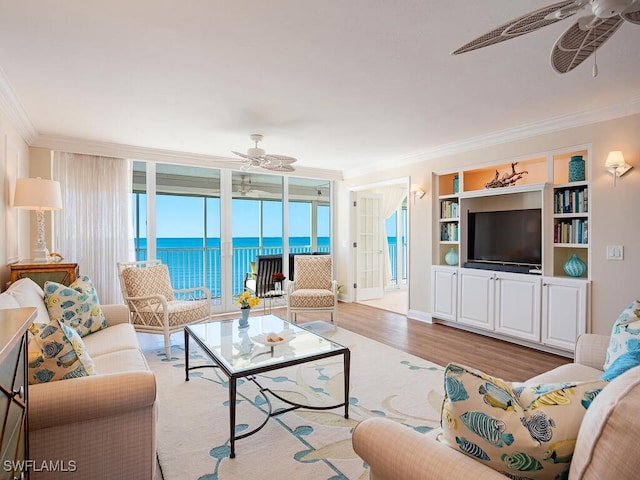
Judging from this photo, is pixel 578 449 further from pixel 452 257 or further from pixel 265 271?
pixel 265 271

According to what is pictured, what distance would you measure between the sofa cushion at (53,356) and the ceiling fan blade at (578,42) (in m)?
2.56

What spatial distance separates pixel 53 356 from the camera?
1.53 metres

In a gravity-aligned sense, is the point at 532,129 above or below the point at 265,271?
above

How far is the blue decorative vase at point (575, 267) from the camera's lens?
3592mm

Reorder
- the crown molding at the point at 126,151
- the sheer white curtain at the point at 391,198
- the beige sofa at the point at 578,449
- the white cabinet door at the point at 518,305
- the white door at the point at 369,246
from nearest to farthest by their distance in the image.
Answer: the beige sofa at the point at 578,449 → the white cabinet door at the point at 518,305 → the crown molding at the point at 126,151 → the white door at the point at 369,246 → the sheer white curtain at the point at 391,198

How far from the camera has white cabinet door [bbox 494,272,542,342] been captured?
384 cm

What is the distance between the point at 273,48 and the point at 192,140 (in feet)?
8.21

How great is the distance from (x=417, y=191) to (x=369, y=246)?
1.95 meters

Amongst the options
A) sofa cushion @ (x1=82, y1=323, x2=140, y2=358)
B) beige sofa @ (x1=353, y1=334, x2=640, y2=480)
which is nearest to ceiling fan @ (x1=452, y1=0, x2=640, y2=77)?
beige sofa @ (x1=353, y1=334, x2=640, y2=480)

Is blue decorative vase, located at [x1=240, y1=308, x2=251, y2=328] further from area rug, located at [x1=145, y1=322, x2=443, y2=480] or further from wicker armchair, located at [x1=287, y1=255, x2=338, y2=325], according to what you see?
wicker armchair, located at [x1=287, y1=255, x2=338, y2=325]

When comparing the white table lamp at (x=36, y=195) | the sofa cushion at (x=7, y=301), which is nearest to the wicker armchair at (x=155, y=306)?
the white table lamp at (x=36, y=195)

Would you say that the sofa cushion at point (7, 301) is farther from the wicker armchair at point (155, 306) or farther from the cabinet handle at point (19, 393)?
the wicker armchair at point (155, 306)

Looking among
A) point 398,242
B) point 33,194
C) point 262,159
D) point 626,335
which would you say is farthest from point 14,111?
point 398,242

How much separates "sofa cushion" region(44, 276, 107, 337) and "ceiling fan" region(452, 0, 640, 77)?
303 cm
